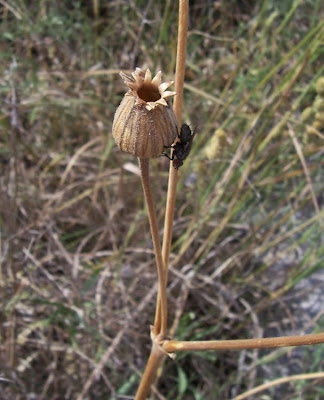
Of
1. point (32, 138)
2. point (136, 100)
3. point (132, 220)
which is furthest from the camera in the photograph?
point (32, 138)

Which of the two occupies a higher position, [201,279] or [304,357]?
[201,279]

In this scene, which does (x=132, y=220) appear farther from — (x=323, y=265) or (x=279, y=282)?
(x=323, y=265)

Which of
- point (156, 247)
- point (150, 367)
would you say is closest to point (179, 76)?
point (156, 247)

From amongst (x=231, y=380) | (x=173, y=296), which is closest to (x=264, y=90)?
(x=173, y=296)

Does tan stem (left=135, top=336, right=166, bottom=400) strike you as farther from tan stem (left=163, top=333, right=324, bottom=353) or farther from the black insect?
the black insect

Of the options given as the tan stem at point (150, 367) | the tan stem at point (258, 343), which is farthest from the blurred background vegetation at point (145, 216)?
the tan stem at point (258, 343)

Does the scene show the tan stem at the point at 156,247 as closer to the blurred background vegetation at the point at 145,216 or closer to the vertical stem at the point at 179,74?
the vertical stem at the point at 179,74
